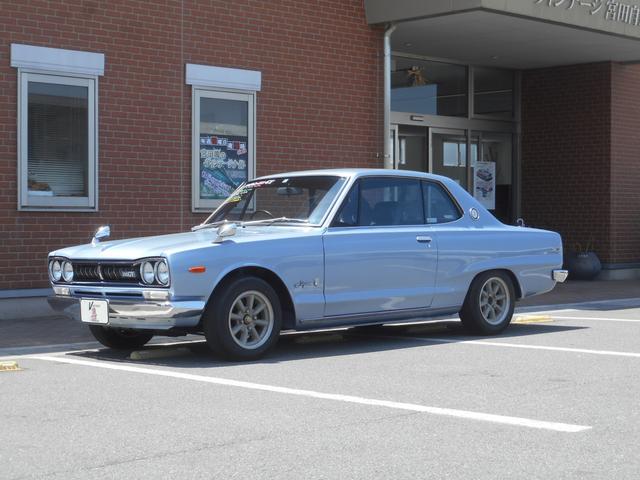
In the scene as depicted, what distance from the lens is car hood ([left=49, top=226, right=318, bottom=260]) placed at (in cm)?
815

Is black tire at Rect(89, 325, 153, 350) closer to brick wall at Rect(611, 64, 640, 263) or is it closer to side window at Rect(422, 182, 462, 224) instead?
side window at Rect(422, 182, 462, 224)

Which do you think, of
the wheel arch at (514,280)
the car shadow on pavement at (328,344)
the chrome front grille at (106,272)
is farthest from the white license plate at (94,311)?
the wheel arch at (514,280)

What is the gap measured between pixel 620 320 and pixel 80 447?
811cm

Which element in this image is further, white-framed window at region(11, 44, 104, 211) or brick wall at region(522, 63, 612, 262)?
brick wall at region(522, 63, 612, 262)

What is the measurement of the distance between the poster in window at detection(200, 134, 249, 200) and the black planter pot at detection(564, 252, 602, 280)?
7.41 metres

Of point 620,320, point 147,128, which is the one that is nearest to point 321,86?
point 147,128

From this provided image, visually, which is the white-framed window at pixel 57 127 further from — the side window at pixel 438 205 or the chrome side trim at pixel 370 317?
the chrome side trim at pixel 370 317

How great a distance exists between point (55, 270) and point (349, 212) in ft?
8.51

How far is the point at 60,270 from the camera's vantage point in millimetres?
8906

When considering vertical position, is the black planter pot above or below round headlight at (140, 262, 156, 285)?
below

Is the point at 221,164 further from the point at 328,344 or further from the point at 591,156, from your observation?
the point at 591,156

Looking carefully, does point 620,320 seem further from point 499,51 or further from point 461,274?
point 499,51

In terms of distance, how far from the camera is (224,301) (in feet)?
26.7

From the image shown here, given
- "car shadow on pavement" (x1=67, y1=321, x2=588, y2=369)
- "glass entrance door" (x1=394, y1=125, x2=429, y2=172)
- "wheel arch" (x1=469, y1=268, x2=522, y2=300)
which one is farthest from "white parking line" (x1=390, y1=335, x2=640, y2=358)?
"glass entrance door" (x1=394, y1=125, x2=429, y2=172)
